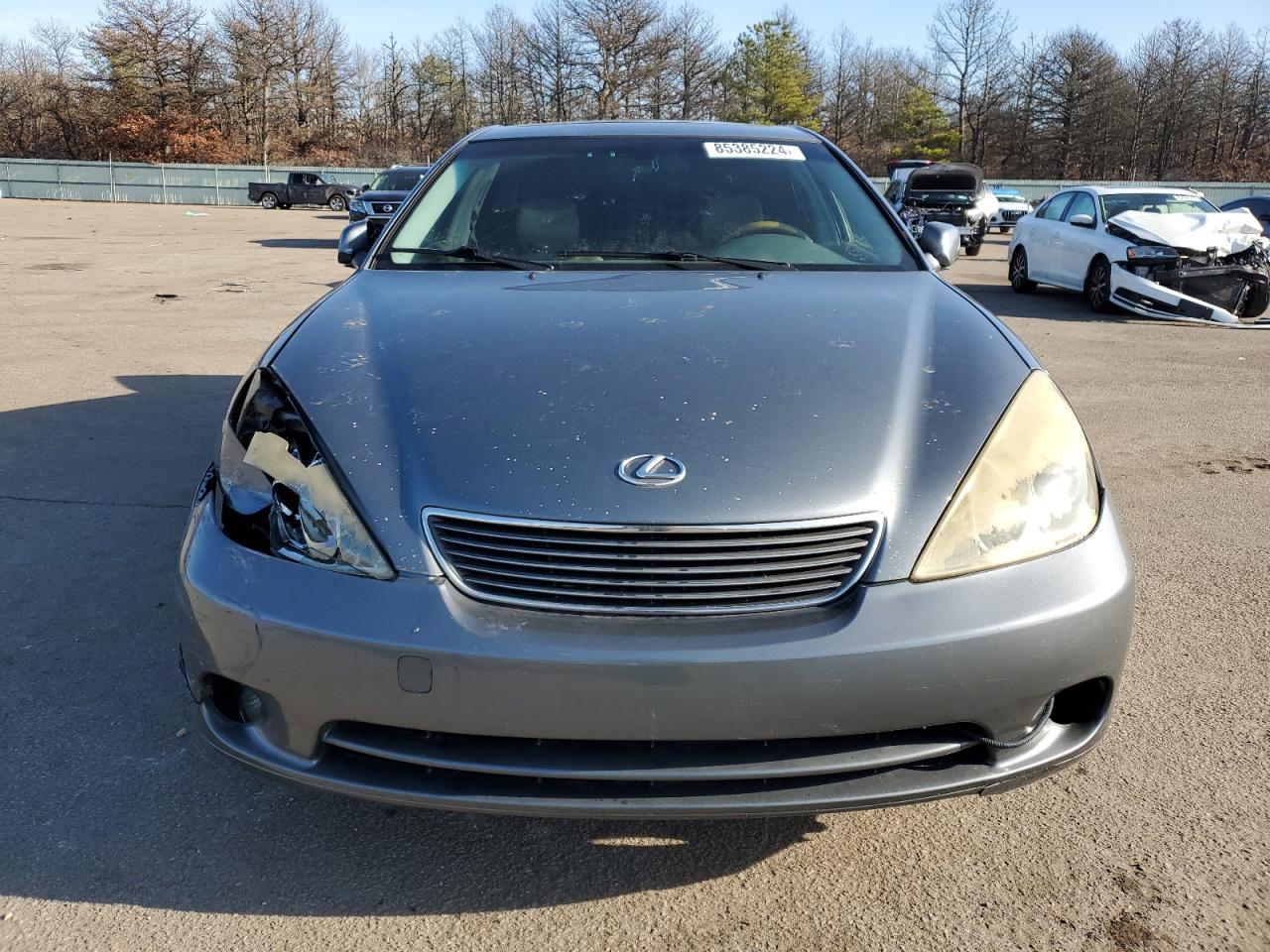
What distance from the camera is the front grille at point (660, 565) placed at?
1.86 meters

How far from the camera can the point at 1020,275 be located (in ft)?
45.7

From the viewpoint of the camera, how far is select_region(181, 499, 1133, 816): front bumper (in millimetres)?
1777

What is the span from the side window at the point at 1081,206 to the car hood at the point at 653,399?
34.6 ft

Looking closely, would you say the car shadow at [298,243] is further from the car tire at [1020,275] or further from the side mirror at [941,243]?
the side mirror at [941,243]

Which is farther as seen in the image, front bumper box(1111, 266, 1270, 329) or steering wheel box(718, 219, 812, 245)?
front bumper box(1111, 266, 1270, 329)

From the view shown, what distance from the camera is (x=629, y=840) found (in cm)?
226

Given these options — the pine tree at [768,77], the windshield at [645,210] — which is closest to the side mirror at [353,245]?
the windshield at [645,210]

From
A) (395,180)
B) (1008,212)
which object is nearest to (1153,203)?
(395,180)

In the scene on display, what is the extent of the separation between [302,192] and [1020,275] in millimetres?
36280

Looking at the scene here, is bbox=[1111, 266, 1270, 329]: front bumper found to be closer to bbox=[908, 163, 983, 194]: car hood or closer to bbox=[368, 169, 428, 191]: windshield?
bbox=[908, 163, 983, 194]: car hood

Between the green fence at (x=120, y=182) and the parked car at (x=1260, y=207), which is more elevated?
the green fence at (x=120, y=182)

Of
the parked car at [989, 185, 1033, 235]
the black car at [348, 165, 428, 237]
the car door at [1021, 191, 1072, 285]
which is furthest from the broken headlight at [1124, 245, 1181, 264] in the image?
the parked car at [989, 185, 1033, 235]

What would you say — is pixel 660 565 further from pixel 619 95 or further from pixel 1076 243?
pixel 619 95

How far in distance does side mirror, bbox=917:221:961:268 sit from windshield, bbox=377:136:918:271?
33 cm
